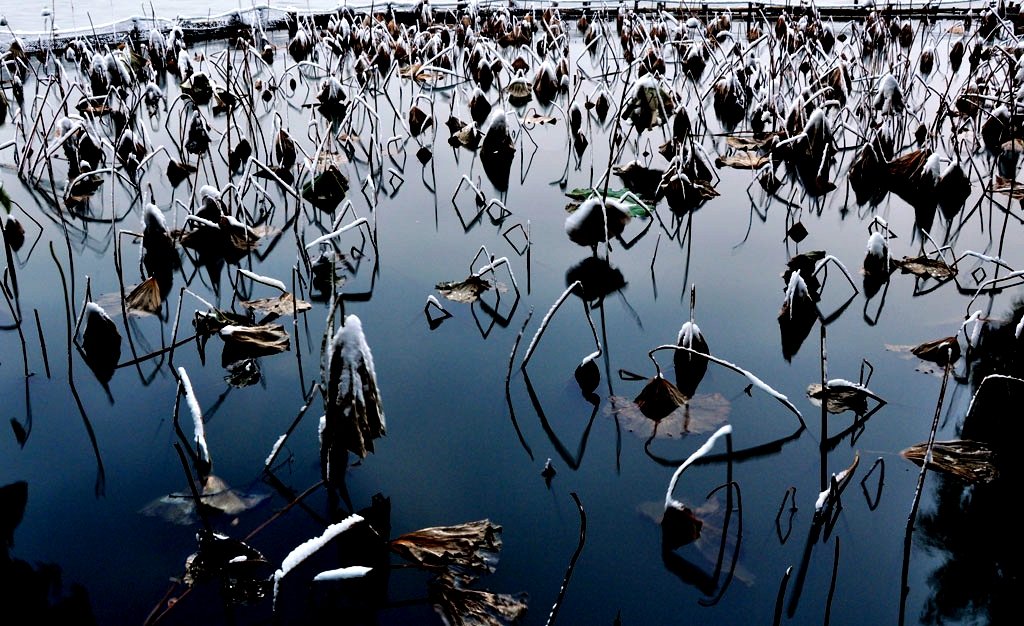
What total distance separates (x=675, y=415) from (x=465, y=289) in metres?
0.78

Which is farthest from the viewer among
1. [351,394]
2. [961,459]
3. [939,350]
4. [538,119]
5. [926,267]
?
[538,119]

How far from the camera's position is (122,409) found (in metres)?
1.82

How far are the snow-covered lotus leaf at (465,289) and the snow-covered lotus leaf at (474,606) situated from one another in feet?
3.53

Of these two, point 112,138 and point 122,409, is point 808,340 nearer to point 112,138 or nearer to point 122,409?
point 122,409

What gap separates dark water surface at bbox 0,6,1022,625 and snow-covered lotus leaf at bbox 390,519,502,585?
24mm

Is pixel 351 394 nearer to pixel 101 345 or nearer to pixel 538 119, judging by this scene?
pixel 101 345

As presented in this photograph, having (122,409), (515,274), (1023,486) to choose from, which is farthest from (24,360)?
(1023,486)

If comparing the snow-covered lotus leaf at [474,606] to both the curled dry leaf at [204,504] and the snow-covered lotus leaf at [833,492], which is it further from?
the snow-covered lotus leaf at [833,492]

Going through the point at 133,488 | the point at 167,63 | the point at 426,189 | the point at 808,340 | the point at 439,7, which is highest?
the point at 439,7

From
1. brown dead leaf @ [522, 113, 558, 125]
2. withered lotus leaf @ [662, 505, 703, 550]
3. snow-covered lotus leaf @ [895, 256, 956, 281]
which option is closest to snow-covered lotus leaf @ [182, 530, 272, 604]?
withered lotus leaf @ [662, 505, 703, 550]

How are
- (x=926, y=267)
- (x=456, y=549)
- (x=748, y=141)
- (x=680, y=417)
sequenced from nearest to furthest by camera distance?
(x=456, y=549)
(x=680, y=417)
(x=926, y=267)
(x=748, y=141)

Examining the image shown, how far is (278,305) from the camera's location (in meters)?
2.27

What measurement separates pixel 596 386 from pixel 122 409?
3.24 ft

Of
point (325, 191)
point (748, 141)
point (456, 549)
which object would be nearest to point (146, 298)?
point (325, 191)
